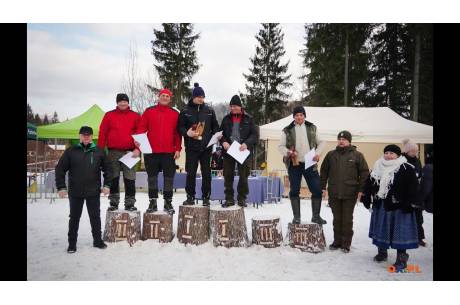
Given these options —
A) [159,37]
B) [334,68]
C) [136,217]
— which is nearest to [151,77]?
[159,37]

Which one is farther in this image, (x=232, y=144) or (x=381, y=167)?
(x=232, y=144)

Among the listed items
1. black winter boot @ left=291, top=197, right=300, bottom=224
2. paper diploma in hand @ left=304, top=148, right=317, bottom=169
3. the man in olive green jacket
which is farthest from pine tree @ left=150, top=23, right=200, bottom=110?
the man in olive green jacket

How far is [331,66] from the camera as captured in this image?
58.2 feet

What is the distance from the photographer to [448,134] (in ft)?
12.7

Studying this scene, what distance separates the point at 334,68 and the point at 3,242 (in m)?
17.2

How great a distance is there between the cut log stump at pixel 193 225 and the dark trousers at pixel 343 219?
1704mm

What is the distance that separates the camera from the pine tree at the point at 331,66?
16.1 m

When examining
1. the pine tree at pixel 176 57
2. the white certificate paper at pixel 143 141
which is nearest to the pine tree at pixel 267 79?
the pine tree at pixel 176 57

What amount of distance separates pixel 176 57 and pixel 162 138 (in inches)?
529

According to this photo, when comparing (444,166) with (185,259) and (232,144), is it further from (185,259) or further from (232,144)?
(185,259)

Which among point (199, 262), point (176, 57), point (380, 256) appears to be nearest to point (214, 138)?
point (199, 262)

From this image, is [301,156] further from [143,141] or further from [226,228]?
[143,141]

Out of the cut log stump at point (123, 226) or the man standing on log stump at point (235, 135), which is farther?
the man standing on log stump at point (235, 135)

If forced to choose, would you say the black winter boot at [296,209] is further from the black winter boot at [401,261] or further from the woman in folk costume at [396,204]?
the black winter boot at [401,261]
